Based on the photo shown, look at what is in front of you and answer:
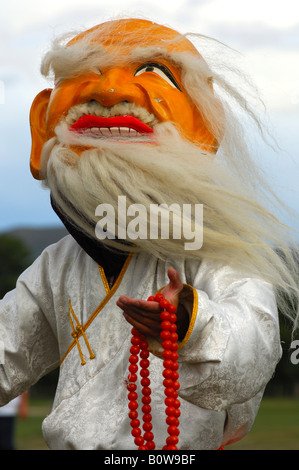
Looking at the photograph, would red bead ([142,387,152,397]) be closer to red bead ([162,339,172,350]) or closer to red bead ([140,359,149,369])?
red bead ([140,359,149,369])

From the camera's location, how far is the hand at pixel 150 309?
2.08m

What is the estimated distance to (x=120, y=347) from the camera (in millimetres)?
2473

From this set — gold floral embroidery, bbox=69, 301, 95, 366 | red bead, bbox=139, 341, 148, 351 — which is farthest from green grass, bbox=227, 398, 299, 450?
red bead, bbox=139, 341, 148, 351

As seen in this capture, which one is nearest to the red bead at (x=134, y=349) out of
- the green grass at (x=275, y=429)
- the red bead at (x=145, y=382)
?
the red bead at (x=145, y=382)

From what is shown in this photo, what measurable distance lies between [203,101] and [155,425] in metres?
1.00

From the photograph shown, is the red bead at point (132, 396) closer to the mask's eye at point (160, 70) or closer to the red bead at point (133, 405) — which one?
the red bead at point (133, 405)

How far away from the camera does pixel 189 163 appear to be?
2432 mm

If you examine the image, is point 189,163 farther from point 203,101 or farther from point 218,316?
point 218,316

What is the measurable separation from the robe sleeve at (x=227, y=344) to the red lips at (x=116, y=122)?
19.9 inches

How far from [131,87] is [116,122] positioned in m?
0.12

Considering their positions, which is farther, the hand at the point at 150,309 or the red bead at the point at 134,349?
the red bead at the point at 134,349

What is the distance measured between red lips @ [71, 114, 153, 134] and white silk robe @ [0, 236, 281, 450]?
0.39 m

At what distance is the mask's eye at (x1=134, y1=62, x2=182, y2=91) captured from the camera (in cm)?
257
